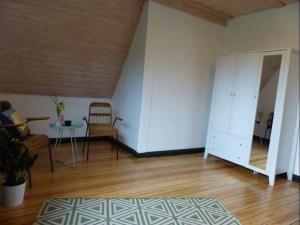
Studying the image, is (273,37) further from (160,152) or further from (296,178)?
(160,152)

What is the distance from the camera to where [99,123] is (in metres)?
4.01

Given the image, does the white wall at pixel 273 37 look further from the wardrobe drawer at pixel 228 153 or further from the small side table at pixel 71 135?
the small side table at pixel 71 135

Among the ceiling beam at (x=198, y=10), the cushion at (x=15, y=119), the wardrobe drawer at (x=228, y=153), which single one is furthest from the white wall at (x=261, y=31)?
the cushion at (x=15, y=119)

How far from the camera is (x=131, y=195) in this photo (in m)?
2.44

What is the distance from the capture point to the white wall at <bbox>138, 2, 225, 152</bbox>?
3.51m

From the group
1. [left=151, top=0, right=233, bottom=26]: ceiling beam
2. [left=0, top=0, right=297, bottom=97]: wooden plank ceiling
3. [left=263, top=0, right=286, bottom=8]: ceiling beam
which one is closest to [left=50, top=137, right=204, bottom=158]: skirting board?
[left=0, top=0, right=297, bottom=97]: wooden plank ceiling

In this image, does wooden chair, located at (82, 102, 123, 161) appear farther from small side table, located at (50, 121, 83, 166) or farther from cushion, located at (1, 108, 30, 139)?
cushion, located at (1, 108, 30, 139)

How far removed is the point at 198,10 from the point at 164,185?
2.66m

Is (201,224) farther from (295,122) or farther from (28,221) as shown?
(295,122)

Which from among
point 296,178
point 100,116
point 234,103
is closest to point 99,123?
point 100,116

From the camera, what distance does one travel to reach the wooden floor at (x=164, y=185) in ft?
7.41

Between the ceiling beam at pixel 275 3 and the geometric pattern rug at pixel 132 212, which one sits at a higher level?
the ceiling beam at pixel 275 3

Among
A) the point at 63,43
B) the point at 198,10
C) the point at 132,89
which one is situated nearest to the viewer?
the point at 63,43

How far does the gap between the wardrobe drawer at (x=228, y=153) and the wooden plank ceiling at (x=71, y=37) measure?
2.04 meters
